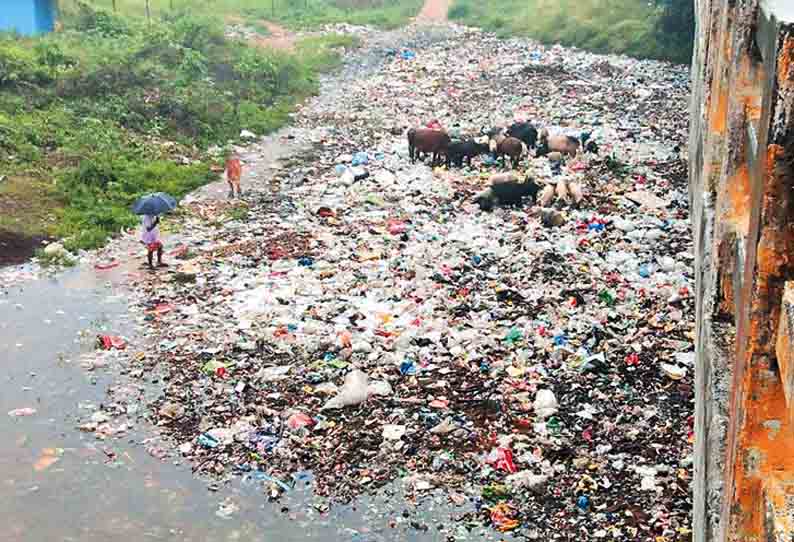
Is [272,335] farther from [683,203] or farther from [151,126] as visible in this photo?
[151,126]

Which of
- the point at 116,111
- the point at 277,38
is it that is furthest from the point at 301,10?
the point at 116,111

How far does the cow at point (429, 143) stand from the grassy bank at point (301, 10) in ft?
45.8

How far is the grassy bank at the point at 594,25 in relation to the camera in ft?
67.9

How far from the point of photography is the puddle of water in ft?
17.3

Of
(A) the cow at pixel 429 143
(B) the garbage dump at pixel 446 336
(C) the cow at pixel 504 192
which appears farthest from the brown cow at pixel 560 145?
(C) the cow at pixel 504 192

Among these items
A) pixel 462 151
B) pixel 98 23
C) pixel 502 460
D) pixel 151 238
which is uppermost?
pixel 98 23

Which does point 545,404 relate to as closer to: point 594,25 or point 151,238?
point 151,238

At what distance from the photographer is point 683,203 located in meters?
10.3

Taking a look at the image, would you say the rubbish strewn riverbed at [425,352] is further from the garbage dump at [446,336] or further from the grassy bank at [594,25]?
the grassy bank at [594,25]

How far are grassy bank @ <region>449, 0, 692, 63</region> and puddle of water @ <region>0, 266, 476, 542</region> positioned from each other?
55.4 feet

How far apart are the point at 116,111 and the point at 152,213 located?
5.77m

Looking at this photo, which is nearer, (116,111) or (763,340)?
(763,340)

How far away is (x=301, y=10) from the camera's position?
27.9 m

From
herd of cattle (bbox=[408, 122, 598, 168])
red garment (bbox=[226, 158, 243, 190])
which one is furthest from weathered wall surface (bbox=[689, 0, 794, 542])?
herd of cattle (bbox=[408, 122, 598, 168])
